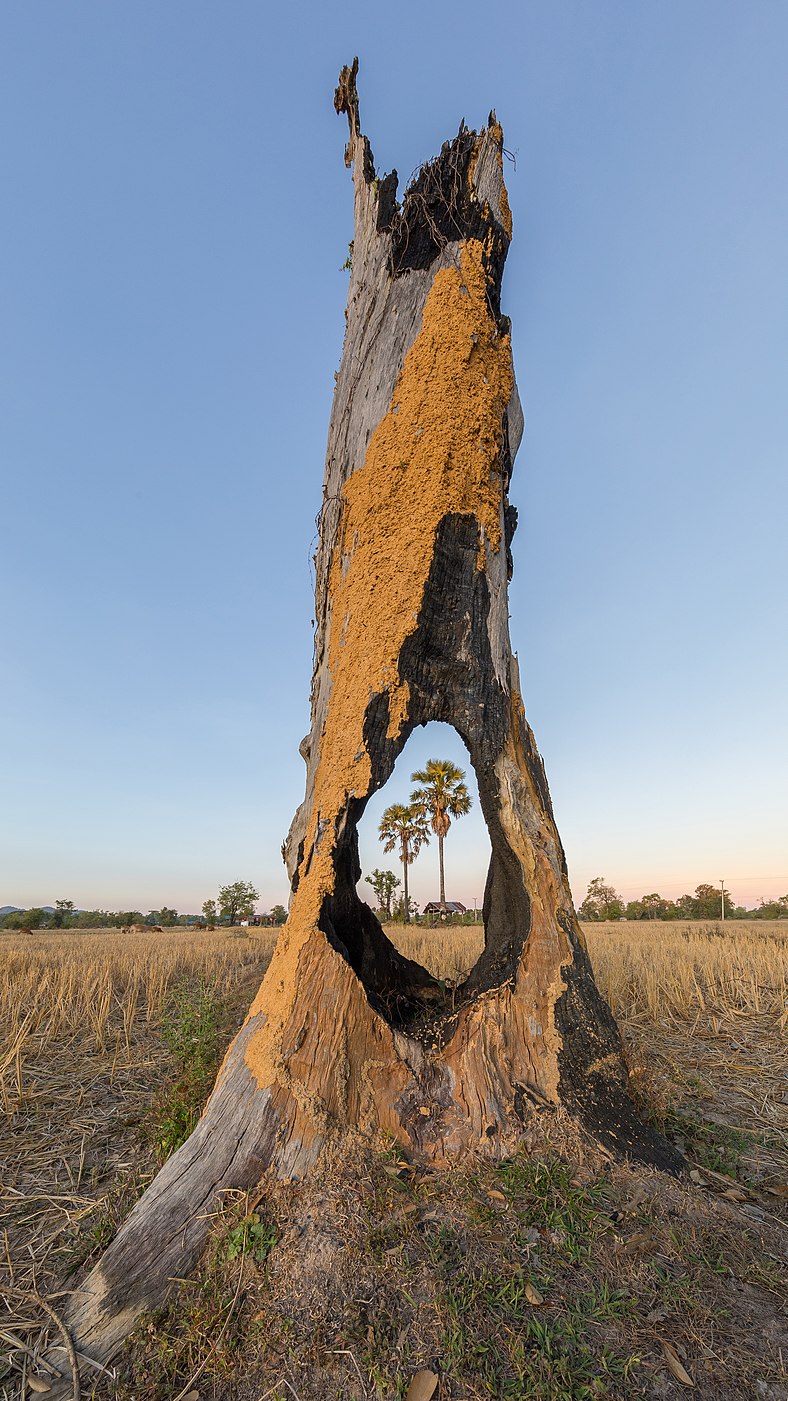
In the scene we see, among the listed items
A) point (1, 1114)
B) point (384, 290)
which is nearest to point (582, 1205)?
point (1, 1114)

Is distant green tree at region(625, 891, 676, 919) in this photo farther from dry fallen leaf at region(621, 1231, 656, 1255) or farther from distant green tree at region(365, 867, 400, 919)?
dry fallen leaf at region(621, 1231, 656, 1255)

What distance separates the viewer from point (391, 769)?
3.75m

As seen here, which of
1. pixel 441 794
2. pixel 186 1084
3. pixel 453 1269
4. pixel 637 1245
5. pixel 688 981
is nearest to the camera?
pixel 453 1269

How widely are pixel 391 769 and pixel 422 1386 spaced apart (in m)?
2.52

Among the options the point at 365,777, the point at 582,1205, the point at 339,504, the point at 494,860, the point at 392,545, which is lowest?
the point at 582,1205

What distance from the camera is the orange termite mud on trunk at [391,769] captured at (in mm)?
3119

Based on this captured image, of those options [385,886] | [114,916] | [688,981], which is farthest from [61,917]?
[688,981]

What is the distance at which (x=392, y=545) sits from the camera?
3.94 m

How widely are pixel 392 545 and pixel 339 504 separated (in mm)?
685

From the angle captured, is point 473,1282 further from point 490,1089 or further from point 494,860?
point 494,860

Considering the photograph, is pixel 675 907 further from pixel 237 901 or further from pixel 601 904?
pixel 237 901

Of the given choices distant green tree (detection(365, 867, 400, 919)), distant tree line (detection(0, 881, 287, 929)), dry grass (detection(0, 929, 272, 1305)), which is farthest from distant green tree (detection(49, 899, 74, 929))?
dry grass (detection(0, 929, 272, 1305))

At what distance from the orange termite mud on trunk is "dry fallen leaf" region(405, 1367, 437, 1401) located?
97cm

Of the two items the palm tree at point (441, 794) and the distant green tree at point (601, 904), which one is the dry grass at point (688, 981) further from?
the distant green tree at point (601, 904)
